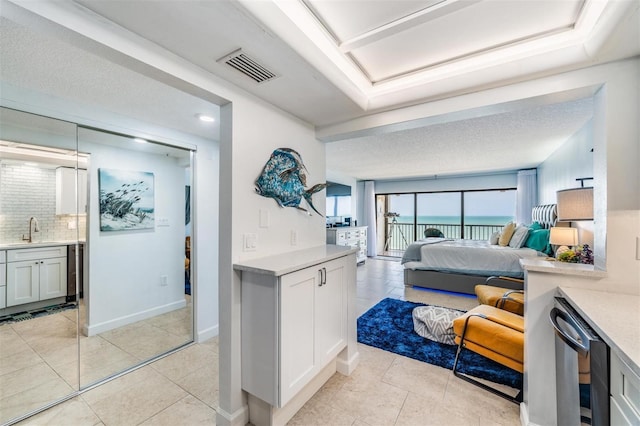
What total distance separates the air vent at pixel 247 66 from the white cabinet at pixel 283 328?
1.15 m

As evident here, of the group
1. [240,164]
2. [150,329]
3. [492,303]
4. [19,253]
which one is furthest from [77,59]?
[492,303]

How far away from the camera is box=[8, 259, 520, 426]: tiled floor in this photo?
1707 millimetres

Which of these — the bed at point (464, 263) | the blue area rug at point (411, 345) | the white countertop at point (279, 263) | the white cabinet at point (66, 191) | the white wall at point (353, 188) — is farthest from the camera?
the white wall at point (353, 188)

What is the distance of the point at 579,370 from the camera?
117cm

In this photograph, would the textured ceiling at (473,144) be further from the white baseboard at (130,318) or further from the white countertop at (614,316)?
the white baseboard at (130,318)

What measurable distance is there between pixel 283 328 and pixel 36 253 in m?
2.12

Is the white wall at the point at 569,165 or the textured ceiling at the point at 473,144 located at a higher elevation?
the textured ceiling at the point at 473,144

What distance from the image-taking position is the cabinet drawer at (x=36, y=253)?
1.91 m

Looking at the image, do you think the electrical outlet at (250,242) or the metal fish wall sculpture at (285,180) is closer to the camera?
the electrical outlet at (250,242)

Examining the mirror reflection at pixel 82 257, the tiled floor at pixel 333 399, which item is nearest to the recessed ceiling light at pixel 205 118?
the mirror reflection at pixel 82 257

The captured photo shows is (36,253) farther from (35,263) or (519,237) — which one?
(519,237)

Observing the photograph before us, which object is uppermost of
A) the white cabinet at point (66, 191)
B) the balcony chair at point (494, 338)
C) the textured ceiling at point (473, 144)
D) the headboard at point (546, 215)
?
the textured ceiling at point (473, 144)

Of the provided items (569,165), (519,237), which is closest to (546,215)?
(519,237)

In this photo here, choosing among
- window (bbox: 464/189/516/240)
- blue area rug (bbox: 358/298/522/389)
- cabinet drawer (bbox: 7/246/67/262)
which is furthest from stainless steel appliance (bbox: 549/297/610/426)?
window (bbox: 464/189/516/240)
